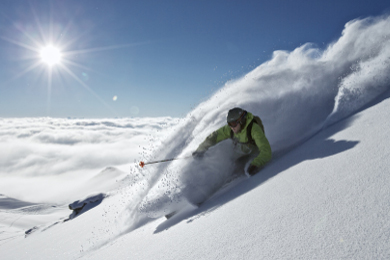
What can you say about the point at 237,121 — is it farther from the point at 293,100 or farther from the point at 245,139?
the point at 293,100

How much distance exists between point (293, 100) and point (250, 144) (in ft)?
6.67

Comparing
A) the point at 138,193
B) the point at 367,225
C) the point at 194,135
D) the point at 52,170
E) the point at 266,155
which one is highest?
the point at 52,170

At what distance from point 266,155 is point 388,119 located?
5.28 ft

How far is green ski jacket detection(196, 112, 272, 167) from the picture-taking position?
349cm

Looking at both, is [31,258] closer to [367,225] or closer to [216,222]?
[216,222]

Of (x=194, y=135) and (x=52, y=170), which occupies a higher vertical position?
(x=52, y=170)

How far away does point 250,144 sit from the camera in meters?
3.87

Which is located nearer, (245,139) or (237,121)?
(237,121)

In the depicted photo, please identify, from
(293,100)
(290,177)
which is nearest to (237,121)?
(290,177)

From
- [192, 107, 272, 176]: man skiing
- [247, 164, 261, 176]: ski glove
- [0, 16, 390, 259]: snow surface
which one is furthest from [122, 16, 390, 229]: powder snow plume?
[247, 164, 261, 176]: ski glove

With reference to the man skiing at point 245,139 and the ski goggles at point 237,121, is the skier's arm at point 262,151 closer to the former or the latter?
the man skiing at point 245,139

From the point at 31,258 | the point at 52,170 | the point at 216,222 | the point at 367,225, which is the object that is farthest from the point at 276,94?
the point at 52,170

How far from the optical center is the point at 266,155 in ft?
11.5

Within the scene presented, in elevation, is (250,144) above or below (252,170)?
above
